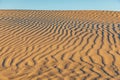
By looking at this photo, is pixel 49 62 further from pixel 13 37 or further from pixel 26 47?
pixel 13 37

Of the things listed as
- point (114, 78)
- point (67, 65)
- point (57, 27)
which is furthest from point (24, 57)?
point (57, 27)

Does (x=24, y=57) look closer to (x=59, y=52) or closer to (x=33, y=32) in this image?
(x=59, y=52)

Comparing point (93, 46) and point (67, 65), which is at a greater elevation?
point (93, 46)

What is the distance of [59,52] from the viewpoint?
8352 millimetres

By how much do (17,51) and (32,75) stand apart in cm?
215

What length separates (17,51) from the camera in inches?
336

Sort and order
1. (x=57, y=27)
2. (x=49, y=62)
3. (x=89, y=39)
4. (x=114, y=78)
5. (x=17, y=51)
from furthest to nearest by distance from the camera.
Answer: (x=57, y=27), (x=89, y=39), (x=17, y=51), (x=49, y=62), (x=114, y=78)

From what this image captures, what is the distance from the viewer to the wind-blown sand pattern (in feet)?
21.7

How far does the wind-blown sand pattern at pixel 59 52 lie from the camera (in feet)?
21.7

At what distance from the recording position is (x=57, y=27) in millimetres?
12078

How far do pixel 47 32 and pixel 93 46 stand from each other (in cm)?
262

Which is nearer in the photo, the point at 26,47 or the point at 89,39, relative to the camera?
the point at 26,47

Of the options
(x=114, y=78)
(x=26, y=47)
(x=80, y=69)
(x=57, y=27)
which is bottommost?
(x=114, y=78)

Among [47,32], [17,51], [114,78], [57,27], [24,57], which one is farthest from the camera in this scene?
[57,27]
